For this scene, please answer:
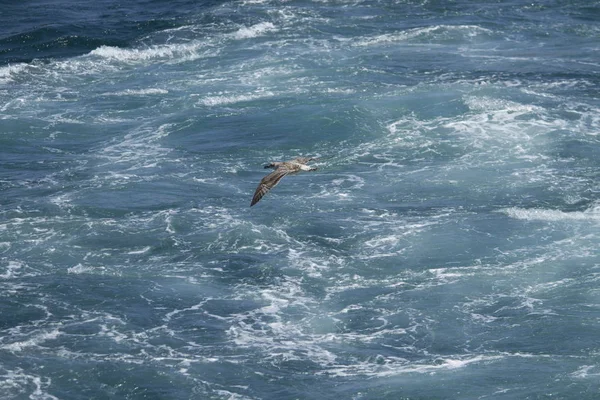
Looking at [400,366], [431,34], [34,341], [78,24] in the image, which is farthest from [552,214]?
[78,24]

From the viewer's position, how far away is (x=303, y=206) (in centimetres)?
4634

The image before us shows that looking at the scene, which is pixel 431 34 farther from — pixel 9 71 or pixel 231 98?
pixel 9 71

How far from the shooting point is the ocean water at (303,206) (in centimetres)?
3550

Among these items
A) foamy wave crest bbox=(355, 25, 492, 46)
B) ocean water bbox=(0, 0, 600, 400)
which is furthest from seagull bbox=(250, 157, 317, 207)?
foamy wave crest bbox=(355, 25, 492, 46)

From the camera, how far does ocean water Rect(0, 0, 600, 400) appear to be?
3550cm

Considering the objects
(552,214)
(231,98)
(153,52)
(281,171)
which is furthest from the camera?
(153,52)

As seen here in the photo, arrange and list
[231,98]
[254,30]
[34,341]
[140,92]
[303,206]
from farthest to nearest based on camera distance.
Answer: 1. [254,30]
2. [140,92]
3. [231,98]
4. [303,206]
5. [34,341]

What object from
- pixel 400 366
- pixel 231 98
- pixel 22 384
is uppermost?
pixel 231 98

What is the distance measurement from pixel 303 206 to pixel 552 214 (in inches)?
375

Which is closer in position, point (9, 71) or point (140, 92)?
point (140, 92)

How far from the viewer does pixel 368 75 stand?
203ft

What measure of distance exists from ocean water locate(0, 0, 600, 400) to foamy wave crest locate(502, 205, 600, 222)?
0.12 metres

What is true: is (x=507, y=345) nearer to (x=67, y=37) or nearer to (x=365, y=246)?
(x=365, y=246)

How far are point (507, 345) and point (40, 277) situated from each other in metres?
16.1
